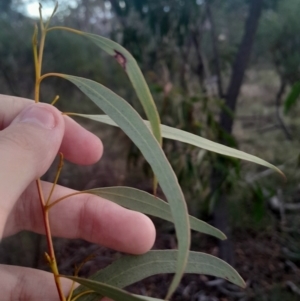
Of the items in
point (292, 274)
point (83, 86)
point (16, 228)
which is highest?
point (83, 86)

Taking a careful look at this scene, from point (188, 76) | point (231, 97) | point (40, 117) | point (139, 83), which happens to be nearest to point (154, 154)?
point (139, 83)

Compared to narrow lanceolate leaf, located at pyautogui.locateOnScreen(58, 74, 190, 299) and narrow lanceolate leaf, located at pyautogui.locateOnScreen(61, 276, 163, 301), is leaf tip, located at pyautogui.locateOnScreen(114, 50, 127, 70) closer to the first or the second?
narrow lanceolate leaf, located at pyautogui.locateOnScreen(58, 74, 190, 299)

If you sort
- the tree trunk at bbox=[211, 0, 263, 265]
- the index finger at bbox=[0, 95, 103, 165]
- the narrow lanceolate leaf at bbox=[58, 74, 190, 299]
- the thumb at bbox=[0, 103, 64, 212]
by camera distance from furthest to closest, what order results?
the tree trunk at bbox=[211, 0, 263, 265], the index finger at bbox=[0, 95, 103, 165], the thumb at bbox=[0, 103, 64, 212], the narrow lanceolate leaf at bbox=[58, 74, 190, 299]

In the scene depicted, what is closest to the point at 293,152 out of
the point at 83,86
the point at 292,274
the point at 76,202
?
the point at 292,274

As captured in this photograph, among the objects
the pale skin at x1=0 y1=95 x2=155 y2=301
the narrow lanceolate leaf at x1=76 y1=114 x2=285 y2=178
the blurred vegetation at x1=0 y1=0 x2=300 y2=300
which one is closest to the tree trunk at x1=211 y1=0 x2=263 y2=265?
the blurred vegetation at x1=0 y1=0 x2=300 y2=300

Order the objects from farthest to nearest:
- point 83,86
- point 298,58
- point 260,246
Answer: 1. point 298,58
2. point 260,246
3. point 83,86

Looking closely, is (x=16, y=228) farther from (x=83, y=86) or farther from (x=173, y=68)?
(x=173, y=68)

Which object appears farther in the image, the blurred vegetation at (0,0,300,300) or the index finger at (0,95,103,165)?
the blurred vegetation at (0,0,300,300)
